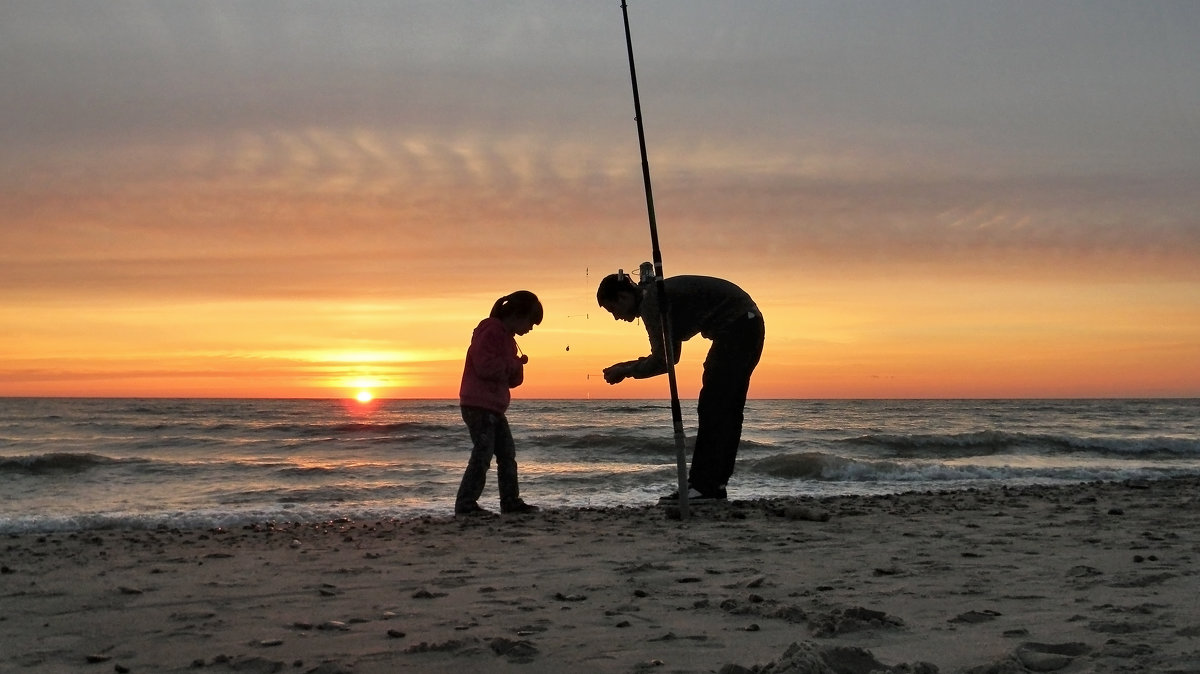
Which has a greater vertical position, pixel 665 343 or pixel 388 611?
pixel 665 343

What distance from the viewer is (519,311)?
612 cm

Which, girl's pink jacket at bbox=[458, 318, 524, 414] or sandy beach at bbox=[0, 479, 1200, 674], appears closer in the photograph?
sandy beach at bbox=[0, 479, 1200, 674]

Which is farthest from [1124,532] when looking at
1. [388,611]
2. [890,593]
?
[388,611]

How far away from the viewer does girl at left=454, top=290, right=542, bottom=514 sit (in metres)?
6.06

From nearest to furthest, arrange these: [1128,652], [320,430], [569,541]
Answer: [1128,652] < [569,541] < [320,430]

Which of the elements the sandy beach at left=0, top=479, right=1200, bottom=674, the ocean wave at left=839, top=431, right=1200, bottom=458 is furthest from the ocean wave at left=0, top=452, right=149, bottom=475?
the ocean wave at left=839, top=431, right=1200, bottom=458

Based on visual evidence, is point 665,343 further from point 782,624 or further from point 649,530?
point 782,624

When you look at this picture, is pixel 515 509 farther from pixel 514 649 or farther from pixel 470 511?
pixel 514 649

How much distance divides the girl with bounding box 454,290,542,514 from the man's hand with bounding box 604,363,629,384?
2.69 feet

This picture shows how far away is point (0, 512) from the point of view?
827 centimetres

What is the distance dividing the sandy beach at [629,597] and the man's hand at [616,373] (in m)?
0.85

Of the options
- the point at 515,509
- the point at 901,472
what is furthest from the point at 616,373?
the point at 901,472

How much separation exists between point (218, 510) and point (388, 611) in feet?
17.7

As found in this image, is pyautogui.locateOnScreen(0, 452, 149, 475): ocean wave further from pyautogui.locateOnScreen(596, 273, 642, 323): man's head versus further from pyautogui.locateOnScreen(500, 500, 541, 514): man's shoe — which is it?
pyautogui.locateOnScreen(596, 273, 642, 323): man's head
